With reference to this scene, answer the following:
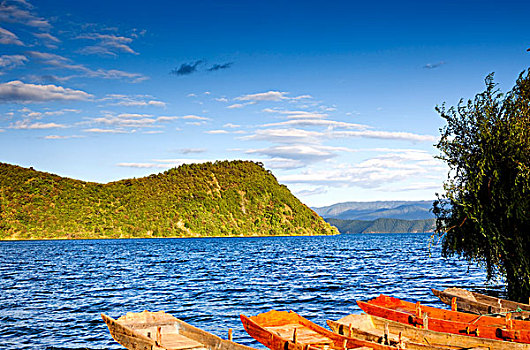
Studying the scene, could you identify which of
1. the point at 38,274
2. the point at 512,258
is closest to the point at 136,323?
the point at 512,258

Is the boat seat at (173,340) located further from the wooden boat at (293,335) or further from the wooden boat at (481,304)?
the wooden boat at (481,304)

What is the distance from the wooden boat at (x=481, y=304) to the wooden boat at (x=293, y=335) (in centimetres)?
731

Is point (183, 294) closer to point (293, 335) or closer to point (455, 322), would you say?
point (293, 335)

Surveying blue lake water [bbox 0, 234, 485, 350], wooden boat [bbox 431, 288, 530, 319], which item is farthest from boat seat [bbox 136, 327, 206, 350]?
wooden boat [bbox 431, 288, 530, 319]

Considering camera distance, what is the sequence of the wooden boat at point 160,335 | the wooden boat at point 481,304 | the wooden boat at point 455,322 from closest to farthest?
the wooden boat at point 160,335 → the wooden boat at point 455,322 → the wooden boat at point 481,304

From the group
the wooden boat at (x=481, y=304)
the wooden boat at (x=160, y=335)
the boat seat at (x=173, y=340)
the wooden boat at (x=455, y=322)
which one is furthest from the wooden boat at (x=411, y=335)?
the boat seat at (x=173, y=340)

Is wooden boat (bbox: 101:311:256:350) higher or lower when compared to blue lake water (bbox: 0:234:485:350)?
higher

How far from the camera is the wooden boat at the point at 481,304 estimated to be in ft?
66.9

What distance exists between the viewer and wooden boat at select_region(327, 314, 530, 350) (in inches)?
572

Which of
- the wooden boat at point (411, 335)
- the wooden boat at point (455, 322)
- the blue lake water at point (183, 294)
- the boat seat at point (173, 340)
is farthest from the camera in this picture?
the blue lake water at point (183, 294)

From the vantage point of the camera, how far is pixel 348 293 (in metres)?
35.2

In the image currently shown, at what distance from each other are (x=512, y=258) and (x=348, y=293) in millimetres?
14145

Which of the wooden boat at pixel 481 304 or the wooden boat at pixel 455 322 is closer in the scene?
the wooden boat at pixel 455 322

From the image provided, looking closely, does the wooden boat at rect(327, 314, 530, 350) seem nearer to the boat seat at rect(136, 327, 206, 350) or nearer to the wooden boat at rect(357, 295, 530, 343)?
the wooden boat at rect(357, 295, 530, 343)
